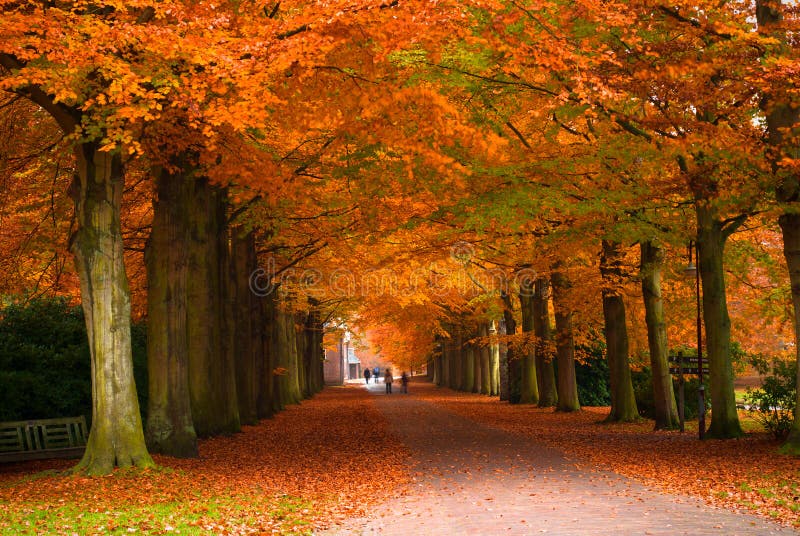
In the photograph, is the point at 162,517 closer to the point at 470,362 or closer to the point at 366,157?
the point at 366,157

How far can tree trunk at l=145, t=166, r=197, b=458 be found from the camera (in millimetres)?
16203

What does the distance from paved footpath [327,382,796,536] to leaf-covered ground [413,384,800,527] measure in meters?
0.55

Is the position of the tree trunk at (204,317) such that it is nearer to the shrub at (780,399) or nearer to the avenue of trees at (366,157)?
the avenue of trees at (366,157)

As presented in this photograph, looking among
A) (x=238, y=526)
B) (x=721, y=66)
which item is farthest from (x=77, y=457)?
(x=721, y=66)

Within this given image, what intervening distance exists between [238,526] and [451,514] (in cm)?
246

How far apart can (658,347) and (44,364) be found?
1462cm

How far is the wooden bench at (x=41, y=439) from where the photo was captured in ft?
53.1

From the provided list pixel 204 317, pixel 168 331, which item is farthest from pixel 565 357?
pixel 168 331

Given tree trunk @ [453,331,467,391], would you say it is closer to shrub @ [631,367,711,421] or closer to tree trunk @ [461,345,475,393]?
tree trunk @ [461,345,475,393]

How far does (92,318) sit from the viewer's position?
13883 mm

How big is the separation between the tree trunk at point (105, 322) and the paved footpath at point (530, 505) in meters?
4.01

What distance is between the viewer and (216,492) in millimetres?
12297

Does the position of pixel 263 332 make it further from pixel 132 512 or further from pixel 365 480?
pixel 132 512

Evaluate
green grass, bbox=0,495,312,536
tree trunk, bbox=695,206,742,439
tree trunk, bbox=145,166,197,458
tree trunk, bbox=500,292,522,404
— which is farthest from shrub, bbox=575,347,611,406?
green grass, bbox=0,495,312,536
